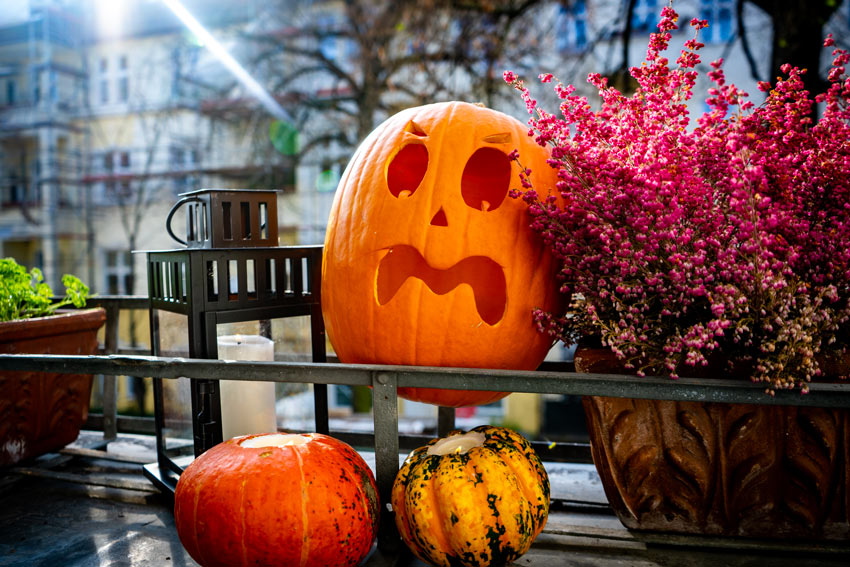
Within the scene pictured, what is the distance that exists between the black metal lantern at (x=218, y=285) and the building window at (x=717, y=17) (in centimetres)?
779

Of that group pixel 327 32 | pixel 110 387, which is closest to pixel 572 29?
pixel 327 32

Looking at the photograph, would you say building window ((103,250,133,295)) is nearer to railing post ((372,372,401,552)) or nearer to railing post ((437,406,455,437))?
railing post ((437,406,455,437))

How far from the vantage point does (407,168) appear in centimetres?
171

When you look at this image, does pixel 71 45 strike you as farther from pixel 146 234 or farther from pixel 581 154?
pixel 581 154

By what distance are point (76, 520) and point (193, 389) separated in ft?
1.65

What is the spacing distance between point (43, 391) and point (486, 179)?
1586 millimetres

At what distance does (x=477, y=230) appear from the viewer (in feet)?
4.92

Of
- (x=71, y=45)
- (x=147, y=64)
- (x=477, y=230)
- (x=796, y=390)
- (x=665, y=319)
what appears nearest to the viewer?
(x=796, y=390)

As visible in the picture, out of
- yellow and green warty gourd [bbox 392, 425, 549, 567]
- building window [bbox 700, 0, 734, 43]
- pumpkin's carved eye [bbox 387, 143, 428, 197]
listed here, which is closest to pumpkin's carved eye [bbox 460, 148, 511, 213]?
pumpkin's carved eye [bbox 387, 143, 428, 197]

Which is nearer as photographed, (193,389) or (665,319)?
(665,319)

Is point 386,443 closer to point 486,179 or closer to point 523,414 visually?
point 486,179

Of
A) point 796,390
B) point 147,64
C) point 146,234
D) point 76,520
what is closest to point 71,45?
point 147,64

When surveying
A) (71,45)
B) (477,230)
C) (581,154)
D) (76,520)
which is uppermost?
(71,45)

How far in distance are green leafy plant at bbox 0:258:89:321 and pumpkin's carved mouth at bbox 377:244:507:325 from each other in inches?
47.4
